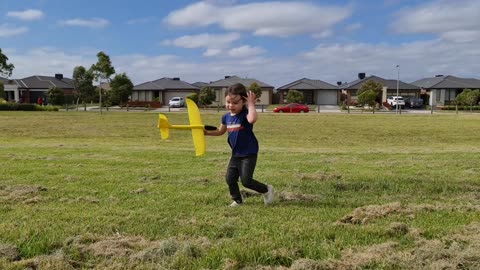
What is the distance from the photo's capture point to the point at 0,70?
48281 millimetres

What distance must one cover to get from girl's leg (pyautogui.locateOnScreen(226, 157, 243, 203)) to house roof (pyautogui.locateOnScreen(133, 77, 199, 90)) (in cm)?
7286

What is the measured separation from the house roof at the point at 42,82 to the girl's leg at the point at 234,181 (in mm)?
74068

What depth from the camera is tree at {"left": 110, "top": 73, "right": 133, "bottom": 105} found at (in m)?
63.0

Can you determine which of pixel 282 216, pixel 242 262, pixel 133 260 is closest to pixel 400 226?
pixel 282 216

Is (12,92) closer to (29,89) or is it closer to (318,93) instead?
(29,89)

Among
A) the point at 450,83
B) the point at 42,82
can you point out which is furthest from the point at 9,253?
the point at 450,83

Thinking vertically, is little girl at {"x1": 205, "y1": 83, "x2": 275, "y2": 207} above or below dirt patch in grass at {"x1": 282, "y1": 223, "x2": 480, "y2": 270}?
above

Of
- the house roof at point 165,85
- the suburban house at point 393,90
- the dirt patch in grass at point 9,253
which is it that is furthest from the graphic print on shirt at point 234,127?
the house roof at point 165,85

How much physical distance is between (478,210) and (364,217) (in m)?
1.42

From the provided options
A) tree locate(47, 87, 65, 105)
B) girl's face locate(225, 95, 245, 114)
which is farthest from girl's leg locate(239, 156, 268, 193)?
tree locate(47, 87, 65, 105)

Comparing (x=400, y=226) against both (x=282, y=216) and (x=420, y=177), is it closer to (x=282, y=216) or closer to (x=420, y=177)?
(x=282, y=216)

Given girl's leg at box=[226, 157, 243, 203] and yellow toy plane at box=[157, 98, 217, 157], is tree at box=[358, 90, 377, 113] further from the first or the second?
girl's leg at box=[226, 157, 243, 203]

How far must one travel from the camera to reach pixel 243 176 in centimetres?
559

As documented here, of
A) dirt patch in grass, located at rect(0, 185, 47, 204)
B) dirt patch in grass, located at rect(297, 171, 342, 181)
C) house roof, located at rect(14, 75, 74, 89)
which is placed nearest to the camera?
dirt patch in grass, located at rect(0, 185, 47, 204)
